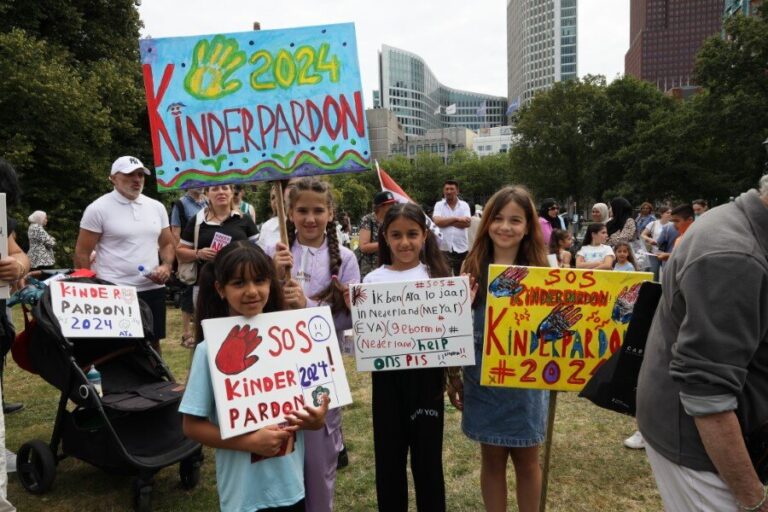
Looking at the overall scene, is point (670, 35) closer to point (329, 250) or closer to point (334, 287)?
point (329, 250)

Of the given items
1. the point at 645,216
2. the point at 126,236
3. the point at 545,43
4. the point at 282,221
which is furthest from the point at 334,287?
the point at 545,43

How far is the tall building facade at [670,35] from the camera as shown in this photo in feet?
465

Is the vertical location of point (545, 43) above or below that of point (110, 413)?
above

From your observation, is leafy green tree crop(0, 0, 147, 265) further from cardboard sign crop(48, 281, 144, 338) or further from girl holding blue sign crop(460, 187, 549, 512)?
girl holding blue sign crop(460, 187, 549, 512)

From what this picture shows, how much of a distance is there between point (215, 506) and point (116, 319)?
4.32 ft

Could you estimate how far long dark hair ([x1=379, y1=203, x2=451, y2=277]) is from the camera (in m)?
2.73

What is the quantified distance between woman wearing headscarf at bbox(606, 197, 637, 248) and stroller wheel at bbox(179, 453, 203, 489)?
233 inches

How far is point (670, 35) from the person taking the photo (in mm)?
146125

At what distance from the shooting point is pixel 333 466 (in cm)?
245

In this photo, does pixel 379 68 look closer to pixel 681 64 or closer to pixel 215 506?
pixel 681 64

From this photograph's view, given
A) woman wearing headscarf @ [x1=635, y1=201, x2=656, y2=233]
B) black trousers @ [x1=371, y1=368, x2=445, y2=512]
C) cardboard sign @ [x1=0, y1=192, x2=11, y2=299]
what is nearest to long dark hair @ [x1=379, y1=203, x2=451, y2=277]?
black trousers @ [x1=371, y1=368, x2=445, y2=512]

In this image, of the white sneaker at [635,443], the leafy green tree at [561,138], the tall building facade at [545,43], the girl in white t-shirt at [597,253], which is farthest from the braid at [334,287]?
the tall building facade at [545,43]

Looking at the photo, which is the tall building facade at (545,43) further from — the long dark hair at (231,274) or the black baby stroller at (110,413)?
the long dark hair at (231,274)

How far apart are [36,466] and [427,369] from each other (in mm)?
2627
